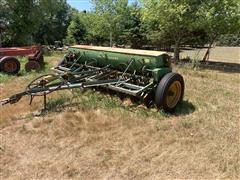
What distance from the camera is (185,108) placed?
691 cm

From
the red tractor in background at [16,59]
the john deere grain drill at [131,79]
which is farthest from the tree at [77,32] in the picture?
the john deere grain drill at [131,79]

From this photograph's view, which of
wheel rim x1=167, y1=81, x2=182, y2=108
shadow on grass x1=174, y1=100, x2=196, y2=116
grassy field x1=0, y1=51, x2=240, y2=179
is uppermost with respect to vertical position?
wheel rim x1=167, y1=81, x2=182, y2=108

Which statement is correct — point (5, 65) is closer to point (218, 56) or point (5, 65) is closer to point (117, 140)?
point (117, 140)

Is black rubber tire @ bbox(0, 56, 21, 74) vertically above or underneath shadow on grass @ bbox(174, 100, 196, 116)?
above

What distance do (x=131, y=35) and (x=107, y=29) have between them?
3.45 metres

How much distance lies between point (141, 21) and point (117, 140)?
22838 millimetres

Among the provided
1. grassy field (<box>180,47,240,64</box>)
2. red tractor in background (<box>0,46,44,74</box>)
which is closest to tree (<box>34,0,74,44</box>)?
grassy field (<box>180,47,240,64</box>)

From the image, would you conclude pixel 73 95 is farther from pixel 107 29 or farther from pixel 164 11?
pixel 107 29

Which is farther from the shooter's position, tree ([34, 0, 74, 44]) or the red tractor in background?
tree ([34, 0, 74, 44])

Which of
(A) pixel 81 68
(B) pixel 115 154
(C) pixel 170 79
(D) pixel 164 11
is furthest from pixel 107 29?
(B) pixel 115 154

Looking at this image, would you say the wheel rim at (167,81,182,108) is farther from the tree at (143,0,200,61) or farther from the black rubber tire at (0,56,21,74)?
the tree at (143,0,200,61)

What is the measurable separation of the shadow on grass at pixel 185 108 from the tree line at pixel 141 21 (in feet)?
34.1

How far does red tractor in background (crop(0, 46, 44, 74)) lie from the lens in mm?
11523

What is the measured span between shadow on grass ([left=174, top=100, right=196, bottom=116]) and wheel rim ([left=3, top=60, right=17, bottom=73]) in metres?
6.60
